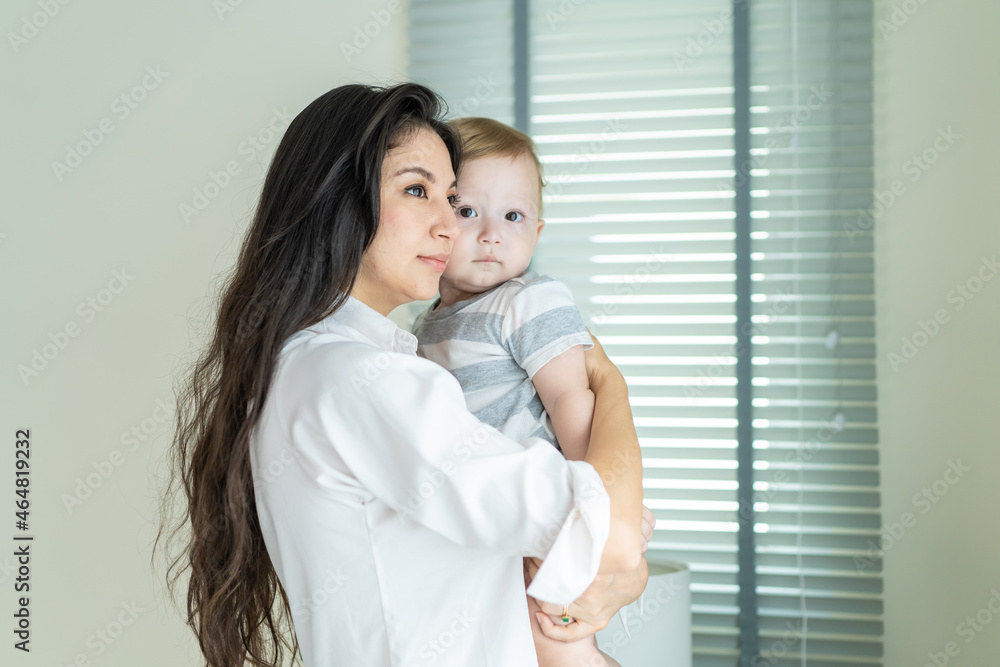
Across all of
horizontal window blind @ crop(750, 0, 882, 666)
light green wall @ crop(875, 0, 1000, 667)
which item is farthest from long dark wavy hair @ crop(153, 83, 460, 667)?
light green wall @ crop(875, 0, 1000, 667)

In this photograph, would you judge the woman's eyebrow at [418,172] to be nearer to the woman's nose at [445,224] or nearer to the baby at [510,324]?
the woman's nose at [445,224]

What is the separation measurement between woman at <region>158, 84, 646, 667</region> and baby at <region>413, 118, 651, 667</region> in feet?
0.25

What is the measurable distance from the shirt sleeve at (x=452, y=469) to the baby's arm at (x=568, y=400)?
0.98 ft

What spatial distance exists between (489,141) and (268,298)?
555mm

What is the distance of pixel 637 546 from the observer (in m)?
0.96

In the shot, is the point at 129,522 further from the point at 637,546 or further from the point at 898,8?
the point at 898,8

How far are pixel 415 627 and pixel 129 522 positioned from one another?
1.64m

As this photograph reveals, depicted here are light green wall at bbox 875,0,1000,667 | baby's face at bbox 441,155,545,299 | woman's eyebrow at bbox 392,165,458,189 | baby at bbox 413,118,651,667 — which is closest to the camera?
woman's eyebrow at bbox 392,165,458,189

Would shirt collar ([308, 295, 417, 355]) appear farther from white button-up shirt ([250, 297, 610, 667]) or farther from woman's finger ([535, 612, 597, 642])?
woman's finger ([535, 612, 597, 642])

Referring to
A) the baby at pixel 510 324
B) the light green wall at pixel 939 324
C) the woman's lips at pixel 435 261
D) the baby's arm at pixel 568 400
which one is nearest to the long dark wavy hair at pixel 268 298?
the woman's lips at pixel 435 261

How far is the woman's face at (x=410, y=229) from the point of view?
1109mm

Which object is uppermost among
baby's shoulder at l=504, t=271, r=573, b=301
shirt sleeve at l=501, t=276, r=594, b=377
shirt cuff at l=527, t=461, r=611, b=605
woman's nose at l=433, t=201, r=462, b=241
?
woman's nose at l=433, t=201, r=462, b=241

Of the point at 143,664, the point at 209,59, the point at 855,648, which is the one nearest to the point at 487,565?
the point at 855,648

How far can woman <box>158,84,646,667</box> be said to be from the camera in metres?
0.88
